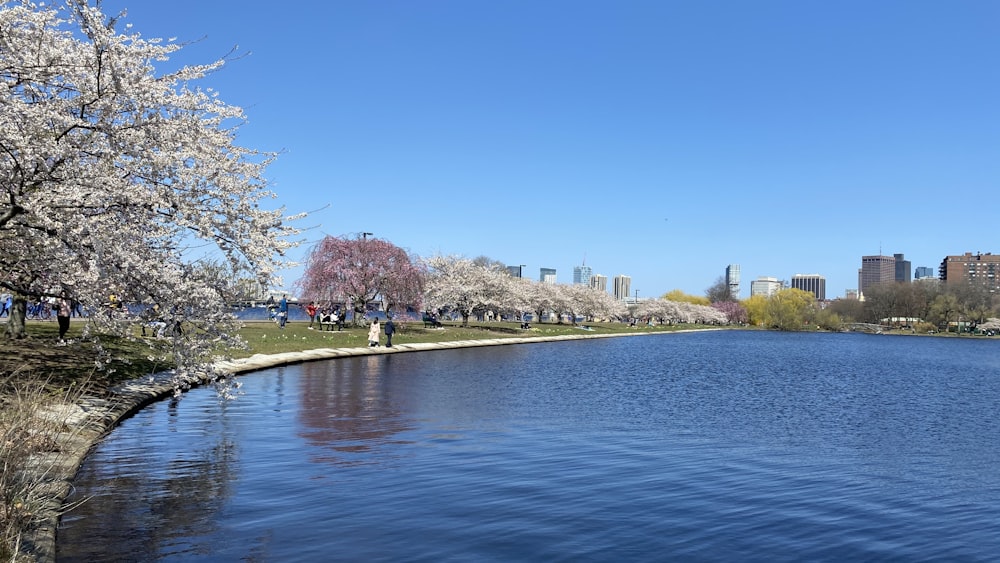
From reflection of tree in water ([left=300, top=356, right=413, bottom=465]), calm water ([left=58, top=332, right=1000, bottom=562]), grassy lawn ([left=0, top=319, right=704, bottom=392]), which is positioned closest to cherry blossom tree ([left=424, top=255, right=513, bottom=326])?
grassy lawn ([left=0, top=319, right=704, bottom=392])

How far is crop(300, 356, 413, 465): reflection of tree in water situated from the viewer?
1689 cm

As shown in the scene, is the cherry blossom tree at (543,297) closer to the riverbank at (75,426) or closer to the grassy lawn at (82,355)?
the grassy lawn at (82,355)

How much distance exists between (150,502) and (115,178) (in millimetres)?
5726

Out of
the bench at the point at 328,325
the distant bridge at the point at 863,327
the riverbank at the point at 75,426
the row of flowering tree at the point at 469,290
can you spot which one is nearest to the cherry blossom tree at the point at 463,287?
the row of flowering tree at the point at 469,290

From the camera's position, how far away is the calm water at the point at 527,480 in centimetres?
1044

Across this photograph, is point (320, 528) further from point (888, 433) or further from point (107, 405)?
point (888, 433)

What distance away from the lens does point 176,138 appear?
14.7 meters

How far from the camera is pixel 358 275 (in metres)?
65.9

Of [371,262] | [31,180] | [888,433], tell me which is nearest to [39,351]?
[31,180]

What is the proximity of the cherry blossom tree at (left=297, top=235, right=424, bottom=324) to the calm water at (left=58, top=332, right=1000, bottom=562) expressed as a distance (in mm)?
37778

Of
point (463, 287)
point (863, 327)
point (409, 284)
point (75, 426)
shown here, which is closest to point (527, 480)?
point (75, 426)

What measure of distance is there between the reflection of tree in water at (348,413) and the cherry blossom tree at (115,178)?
134 inches

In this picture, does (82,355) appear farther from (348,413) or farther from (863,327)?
(863,327)

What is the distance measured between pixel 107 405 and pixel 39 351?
825 centimetres
